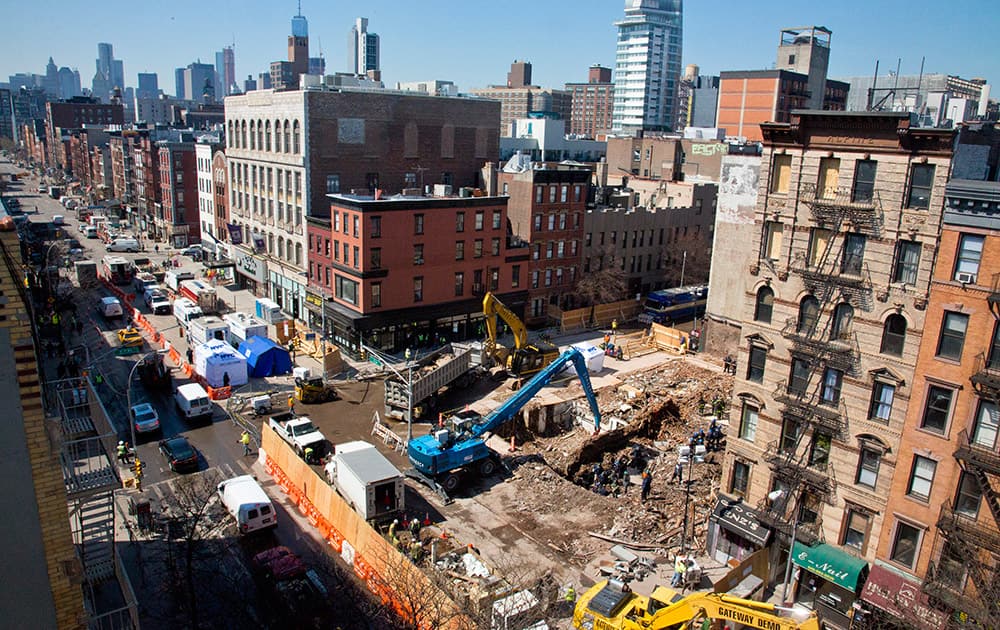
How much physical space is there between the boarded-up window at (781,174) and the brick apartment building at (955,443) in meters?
6.14

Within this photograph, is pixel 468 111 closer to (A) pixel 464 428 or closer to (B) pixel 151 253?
(A) pixel 464 428

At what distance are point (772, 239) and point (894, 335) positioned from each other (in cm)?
611

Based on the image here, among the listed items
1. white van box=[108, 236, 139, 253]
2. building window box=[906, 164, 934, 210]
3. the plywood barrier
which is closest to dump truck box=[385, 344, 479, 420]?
the plywood barrier

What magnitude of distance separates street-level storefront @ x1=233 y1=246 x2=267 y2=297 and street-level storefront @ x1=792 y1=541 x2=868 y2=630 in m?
57.3

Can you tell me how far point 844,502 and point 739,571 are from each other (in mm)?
4835

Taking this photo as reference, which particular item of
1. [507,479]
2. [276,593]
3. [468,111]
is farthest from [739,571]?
[468,111]

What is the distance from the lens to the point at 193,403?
41.3 m

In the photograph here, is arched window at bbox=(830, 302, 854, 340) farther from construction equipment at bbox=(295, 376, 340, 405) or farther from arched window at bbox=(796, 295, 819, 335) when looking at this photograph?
construction equipment at bbox=(295, 376, 340, 405)

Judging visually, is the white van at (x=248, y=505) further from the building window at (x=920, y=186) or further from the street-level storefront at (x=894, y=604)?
the building window at (x=920, y=186)

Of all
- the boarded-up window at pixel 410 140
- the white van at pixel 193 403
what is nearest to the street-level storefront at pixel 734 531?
the white van at pixel 193 403

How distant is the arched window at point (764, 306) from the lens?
93.7ft

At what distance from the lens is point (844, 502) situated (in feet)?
87.0

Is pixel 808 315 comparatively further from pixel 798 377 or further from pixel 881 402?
pixel 881 402

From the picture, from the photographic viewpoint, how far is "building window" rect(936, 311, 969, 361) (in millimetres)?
23047
